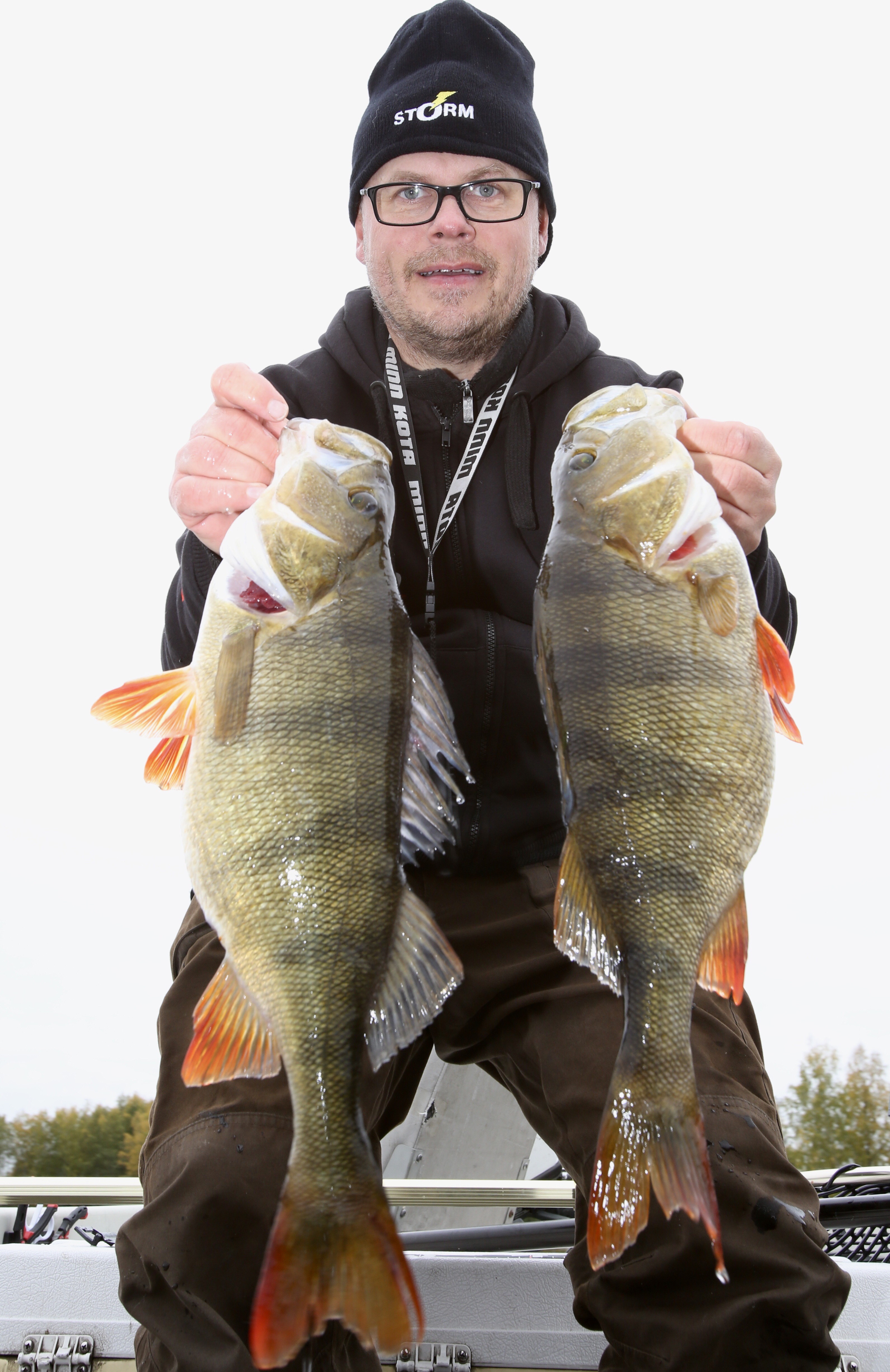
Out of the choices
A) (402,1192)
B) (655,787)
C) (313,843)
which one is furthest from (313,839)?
(402,1192)

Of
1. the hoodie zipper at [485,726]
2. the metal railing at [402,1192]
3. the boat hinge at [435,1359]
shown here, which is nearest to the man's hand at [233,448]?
the hoodie zipper at [485,726]

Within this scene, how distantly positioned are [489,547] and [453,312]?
0.81 meters

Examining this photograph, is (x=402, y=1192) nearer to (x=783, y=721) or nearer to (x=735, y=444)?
(x=783, y=721)

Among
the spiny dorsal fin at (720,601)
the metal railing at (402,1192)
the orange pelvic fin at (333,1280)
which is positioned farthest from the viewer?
the metal railing at (402,1192)

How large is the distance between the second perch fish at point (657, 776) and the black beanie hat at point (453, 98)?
1795mm

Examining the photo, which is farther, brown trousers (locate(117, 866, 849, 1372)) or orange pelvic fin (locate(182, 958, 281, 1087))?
brown trousers (locate(117, 866, 849, 1372))

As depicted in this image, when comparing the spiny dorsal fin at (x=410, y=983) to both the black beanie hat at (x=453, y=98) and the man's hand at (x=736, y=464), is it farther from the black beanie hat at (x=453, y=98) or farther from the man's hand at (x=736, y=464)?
the black beanie hat at (x=453, y=98)

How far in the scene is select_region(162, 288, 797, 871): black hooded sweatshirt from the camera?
99.3 inches

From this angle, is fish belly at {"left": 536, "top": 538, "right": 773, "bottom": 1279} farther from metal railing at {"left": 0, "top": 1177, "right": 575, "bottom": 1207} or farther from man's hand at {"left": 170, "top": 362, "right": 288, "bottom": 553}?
metal railing at {"left": 0, "top": 1177, "right": 575, "bottom": 1207}

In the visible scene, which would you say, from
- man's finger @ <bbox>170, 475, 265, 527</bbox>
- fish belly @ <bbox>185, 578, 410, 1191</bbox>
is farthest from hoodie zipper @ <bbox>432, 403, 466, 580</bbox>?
fish belly @ <bbox>185, 578, 410, 1191</bbox>

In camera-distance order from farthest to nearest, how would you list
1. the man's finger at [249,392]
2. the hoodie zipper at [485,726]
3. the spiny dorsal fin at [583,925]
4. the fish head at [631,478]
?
the hoodie zipper at [485,726]
the man's finger at [249,392]
the fish head at [631,478]
the spiny dorsal fin at [583,925]

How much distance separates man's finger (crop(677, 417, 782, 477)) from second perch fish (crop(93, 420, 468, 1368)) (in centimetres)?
71

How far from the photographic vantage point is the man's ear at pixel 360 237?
334 cm

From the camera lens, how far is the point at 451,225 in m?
3.01
